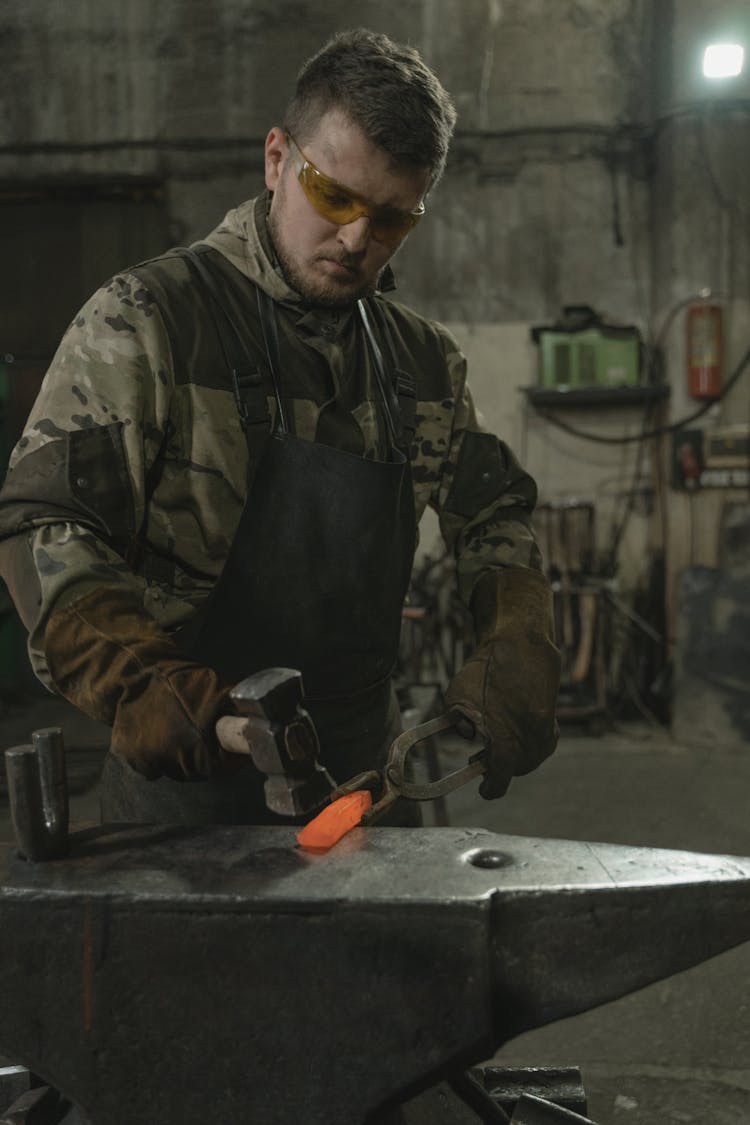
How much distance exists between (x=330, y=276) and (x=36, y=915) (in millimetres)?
1096

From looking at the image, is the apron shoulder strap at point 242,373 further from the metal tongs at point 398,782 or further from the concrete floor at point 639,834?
the concrete floor at point 639,834

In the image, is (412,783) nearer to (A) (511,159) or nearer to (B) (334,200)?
(B) (334,200)

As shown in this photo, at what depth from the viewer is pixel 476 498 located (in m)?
1.92

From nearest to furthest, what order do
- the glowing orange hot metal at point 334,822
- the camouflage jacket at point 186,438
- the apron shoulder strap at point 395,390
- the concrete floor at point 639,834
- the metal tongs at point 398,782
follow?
the glowing orange hot metal at point 334,822, the metal tongs at point 398,782, the camouflage jacket at point 186,438, the apron shoulder strap at point 395,390, the concrete floor at point 639,834

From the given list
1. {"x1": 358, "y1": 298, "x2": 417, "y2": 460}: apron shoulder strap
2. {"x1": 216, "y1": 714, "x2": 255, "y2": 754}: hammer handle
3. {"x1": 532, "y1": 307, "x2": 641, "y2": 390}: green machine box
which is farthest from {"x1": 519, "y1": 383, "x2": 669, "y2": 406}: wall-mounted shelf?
{"x1": 216, "y1": 714, "x2": 255, "y2": 754}: hammer handle

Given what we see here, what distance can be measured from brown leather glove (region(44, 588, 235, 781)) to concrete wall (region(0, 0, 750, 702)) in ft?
14.9

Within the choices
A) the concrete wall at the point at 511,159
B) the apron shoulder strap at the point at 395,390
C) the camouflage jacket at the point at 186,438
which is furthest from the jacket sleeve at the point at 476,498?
the concrete wall at the point at 511,159

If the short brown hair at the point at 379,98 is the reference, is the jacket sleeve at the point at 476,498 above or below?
below

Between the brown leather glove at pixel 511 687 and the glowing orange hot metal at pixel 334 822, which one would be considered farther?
the brown leather glove at pixel 511 687

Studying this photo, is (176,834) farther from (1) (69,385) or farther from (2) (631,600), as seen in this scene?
(2) (631,600)

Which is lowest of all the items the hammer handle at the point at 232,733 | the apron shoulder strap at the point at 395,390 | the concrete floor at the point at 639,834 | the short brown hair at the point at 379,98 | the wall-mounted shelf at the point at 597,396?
the concrete floor at the point at 639,834

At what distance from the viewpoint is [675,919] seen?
3.37ft

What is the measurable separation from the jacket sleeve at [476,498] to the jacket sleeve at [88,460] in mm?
613

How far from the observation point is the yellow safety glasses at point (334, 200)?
154 centimetres
